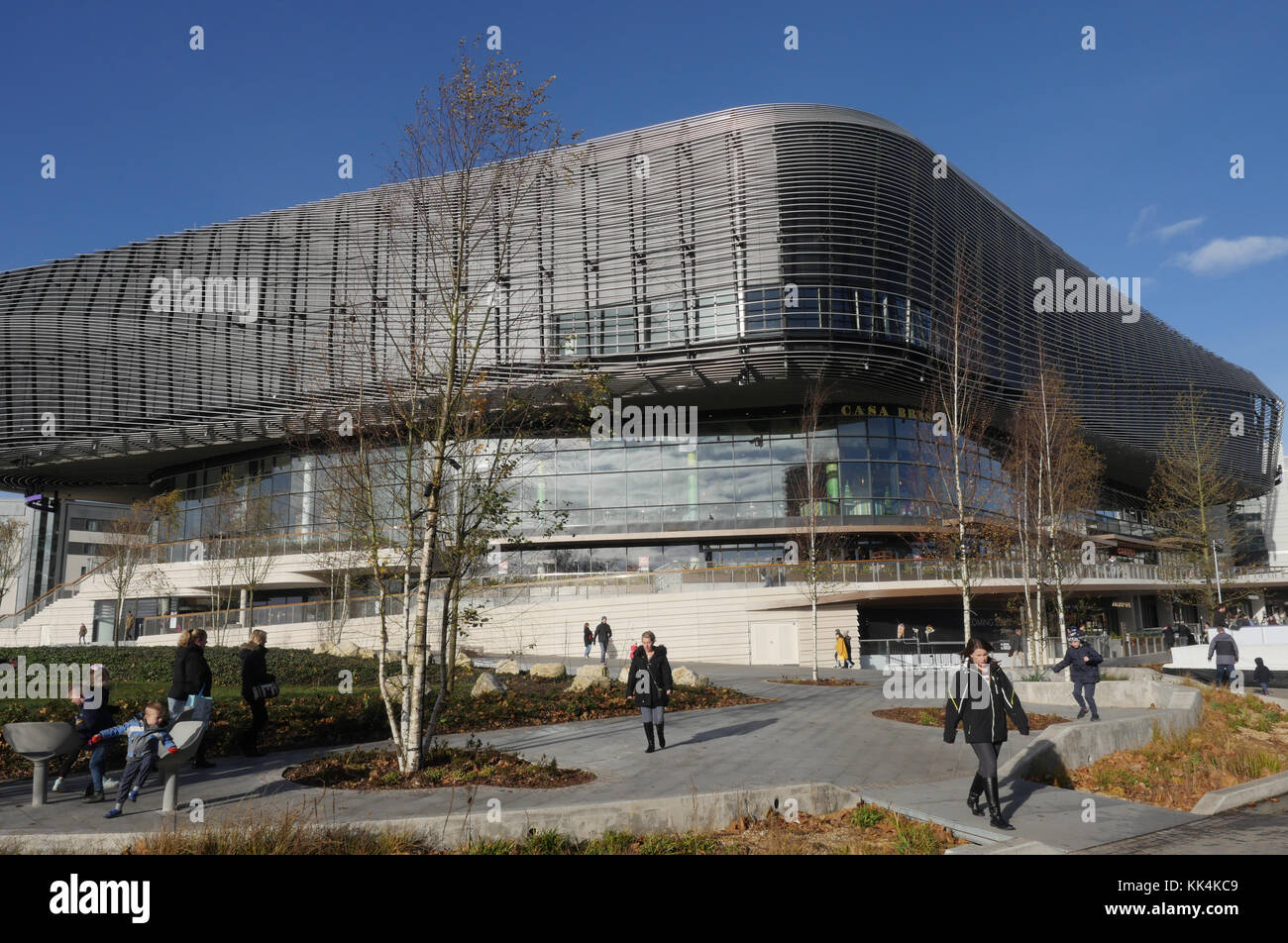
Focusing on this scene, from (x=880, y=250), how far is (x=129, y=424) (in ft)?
146

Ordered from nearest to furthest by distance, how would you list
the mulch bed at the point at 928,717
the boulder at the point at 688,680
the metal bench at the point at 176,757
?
the metal bench at the point at 176,757
the mulch bed at the point at 928,717
the boulder at the point at 688,680

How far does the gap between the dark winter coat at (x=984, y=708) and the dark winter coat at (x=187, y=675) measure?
8.61 m

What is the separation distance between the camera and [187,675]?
10.4 m

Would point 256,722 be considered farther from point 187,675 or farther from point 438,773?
point 438,773

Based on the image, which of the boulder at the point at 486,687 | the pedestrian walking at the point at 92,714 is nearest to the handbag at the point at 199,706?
the pedestrian walking at the point at 92,714

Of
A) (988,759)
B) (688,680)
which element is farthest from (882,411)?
(988,759)

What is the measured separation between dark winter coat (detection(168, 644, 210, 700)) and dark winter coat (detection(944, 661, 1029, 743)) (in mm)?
8613

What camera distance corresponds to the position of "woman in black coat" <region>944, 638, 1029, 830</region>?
809 centimetres

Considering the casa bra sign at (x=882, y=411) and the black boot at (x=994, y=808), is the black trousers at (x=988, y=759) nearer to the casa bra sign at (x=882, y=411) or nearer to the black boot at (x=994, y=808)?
the black boot at (x=994, y=808)

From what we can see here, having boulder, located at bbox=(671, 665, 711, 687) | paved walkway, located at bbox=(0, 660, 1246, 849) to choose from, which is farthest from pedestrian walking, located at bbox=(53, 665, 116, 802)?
boulder, located at bbox=(671, 665, 711, 687)

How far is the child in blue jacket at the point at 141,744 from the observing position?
7.94 metres

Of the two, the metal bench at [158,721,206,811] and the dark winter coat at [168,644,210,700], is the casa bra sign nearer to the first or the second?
the dark winter coat at [168,644,210,700]

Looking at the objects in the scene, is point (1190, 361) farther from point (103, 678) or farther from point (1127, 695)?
point (103, 678)
